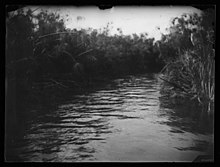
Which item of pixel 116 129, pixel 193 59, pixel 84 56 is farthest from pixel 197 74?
pixel 84 56

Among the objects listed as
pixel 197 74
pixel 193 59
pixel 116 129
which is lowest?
pixel 116 129

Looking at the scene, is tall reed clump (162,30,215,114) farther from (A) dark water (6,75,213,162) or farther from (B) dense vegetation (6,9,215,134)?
(A) dark water (6,75,213,162)

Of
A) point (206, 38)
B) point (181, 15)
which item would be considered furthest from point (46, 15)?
point (206, 38)

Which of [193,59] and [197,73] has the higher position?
[193,59]

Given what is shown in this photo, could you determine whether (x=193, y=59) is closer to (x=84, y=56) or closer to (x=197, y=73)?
(x=197, y=73)

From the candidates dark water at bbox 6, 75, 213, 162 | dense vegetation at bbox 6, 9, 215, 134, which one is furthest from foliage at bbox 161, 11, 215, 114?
dark water at bbox 6, 75, 213, 162

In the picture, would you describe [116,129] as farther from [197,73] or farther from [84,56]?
[197,73]

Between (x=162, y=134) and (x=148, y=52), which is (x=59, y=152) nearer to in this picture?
(x=162, y=134)
